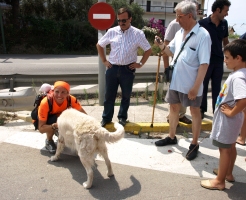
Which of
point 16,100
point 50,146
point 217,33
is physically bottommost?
point 50,146

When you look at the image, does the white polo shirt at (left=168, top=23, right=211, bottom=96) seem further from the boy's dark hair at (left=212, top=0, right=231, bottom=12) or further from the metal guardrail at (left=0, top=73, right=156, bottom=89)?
the metal guardrail at (left=0, top=73, right=156, bottom=89)

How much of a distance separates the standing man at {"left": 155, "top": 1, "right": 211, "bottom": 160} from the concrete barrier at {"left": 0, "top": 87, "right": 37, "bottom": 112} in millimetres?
2861

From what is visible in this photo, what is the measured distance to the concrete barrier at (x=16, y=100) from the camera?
493 cm

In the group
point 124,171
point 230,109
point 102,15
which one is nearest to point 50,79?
point 102,15

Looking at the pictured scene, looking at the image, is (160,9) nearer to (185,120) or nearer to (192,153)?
(185,120)

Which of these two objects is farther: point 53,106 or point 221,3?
point 221,3

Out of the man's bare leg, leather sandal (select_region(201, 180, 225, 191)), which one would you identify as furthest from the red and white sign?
leather sandal (select_region(201, 180, 225, 191))

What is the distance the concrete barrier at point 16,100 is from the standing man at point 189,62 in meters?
2.86

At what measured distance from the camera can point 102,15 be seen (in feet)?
16.4

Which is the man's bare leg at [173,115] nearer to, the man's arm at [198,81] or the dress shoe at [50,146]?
the man's arm at [198,81]

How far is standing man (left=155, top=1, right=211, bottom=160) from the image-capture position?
324 cm

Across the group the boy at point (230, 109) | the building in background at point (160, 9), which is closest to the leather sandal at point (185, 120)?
the boy at point (230, 109)

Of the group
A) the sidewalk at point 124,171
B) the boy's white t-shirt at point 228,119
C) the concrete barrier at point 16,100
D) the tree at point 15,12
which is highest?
the tree at point 15,12

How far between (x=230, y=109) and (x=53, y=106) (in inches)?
93.0
